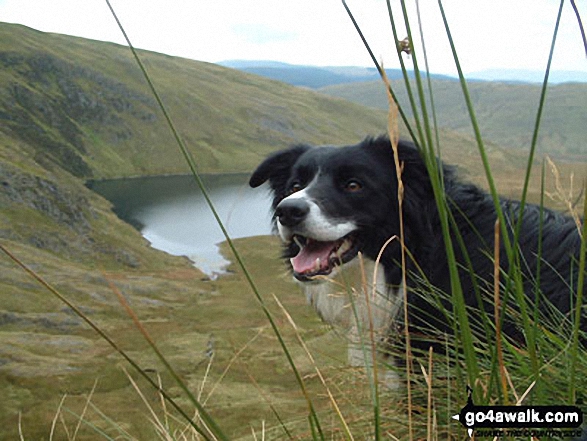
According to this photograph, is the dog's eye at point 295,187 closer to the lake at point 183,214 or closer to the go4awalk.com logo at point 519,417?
the go4awalk.com logo at point 519,417

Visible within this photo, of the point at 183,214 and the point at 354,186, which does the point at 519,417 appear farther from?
the point at 183,214

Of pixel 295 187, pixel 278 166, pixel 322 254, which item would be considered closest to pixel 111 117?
pixel 278 166

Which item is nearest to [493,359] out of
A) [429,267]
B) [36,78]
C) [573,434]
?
[573,434]

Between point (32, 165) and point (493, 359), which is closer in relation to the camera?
point (493, 359)

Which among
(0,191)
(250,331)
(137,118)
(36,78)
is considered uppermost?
(36,78)

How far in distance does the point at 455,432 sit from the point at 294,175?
173 inches

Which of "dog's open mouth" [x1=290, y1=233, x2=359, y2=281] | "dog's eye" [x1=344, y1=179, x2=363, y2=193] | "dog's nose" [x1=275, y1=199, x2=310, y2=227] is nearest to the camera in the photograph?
"dog's nose" [x1=275, y1=199, x2=310, y2=227]

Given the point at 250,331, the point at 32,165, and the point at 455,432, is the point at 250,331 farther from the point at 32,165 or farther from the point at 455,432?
the point at 32,165

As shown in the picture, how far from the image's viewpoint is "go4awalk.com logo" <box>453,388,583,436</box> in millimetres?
1651

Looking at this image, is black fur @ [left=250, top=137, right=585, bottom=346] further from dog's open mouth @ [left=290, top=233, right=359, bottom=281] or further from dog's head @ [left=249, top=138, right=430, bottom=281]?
dog's open mouth @ [left=290, top=233, right=359, bottom=281]

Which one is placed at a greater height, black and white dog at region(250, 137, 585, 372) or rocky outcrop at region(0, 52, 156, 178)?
rocky outcrop at region(0, 52, 156, 178)

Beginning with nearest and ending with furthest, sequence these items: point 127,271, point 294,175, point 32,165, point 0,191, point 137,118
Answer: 1. point 294,175
2. point 127,271
3. point 0,191
4. point 32,165
5. point 137,118

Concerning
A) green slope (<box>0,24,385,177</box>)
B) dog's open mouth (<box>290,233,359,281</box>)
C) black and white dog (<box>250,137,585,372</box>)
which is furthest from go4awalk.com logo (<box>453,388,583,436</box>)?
green slope (<box>0,24,385,177</box>)

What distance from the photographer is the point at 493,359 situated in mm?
1504
